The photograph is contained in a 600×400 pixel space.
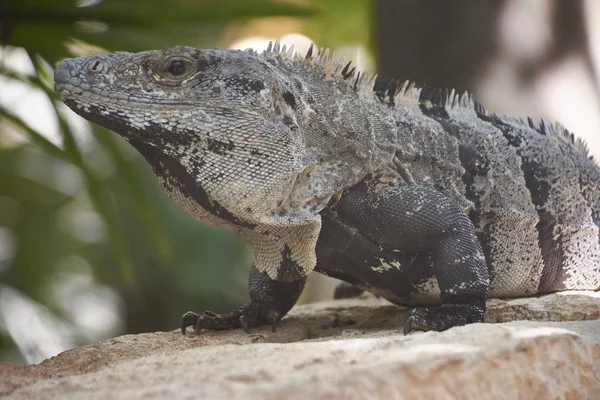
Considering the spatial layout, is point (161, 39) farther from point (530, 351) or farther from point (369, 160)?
point (530, 351)

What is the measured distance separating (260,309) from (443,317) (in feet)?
4.20

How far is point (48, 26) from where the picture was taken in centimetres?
492

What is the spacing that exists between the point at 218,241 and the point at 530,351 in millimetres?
8188

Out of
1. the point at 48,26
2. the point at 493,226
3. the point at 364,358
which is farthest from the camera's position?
the point at 48,26

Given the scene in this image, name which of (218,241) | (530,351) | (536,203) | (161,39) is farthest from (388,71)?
(218,241)

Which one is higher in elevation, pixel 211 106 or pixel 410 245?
pixel 211 106

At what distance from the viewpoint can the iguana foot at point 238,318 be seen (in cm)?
388

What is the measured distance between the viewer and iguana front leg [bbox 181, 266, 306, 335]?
12.9 feet

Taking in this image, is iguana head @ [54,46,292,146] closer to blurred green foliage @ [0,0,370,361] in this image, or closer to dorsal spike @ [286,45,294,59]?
dorsal spike @ [286,45,294,59]

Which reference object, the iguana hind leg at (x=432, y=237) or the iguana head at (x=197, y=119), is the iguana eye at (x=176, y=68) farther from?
the iguana hind leg at (x=432, y=237)

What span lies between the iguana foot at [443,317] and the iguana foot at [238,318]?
3.44ft

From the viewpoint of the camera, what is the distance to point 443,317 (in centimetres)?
312

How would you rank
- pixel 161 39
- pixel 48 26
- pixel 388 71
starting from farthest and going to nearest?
pixel 388 71 < pixel 161 39 < pixel 48 26

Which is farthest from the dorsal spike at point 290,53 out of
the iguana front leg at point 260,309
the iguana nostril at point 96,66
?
the iguana front leg at point 260,309
